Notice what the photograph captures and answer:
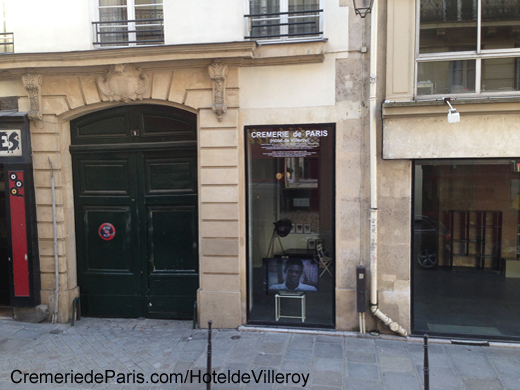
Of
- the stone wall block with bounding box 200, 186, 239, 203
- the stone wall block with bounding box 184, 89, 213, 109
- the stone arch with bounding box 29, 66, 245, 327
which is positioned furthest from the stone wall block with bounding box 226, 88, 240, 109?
the stone wall block with bounding box 200, 186, 239, 203

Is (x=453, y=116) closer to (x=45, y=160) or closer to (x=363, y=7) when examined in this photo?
(x=363, y=7)

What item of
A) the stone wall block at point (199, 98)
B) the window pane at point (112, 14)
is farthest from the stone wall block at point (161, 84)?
the window pane at point (112, 14)

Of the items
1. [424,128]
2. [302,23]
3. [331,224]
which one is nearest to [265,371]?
[331,224]

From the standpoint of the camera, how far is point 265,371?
593 cm

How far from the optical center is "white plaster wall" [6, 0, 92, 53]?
298 inches

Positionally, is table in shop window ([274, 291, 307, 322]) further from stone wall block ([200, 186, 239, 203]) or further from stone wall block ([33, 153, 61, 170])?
stone wall block ([33, 153, 61, 170])

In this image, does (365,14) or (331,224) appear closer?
(365,14)

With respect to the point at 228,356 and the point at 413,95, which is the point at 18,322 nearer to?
the point at 228,356

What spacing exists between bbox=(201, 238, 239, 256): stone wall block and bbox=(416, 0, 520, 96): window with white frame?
13.3 ft

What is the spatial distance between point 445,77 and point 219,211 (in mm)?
4416

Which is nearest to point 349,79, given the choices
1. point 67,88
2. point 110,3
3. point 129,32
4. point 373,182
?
point 373,182

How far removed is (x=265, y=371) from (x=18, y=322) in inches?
198

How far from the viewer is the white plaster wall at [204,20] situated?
7.20 m

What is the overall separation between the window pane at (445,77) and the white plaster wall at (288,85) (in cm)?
148
